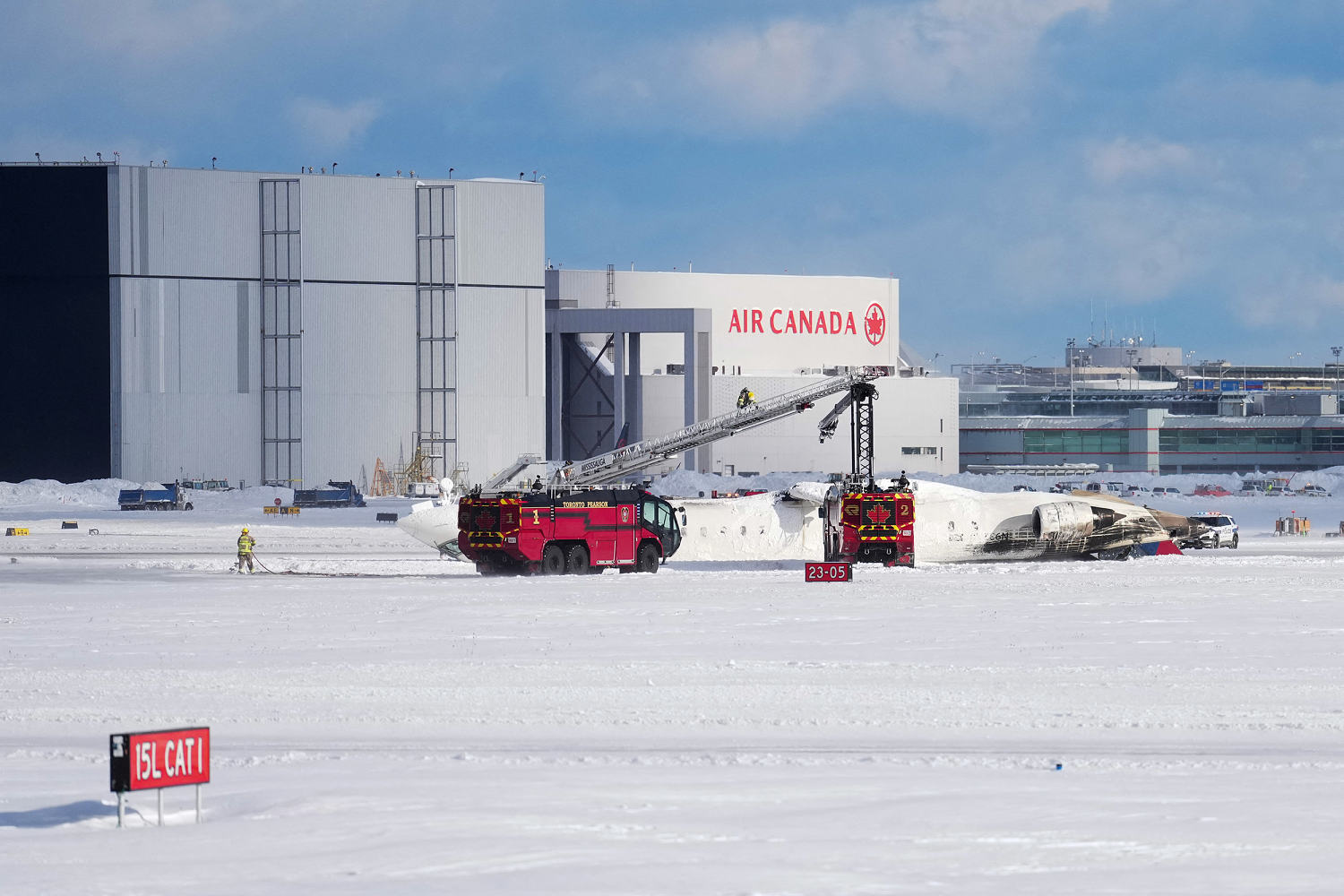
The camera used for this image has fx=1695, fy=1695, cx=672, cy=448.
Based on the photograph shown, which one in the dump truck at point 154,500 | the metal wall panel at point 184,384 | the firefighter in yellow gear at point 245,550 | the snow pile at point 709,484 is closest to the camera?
the firefighter in yellow gear at point 245,550

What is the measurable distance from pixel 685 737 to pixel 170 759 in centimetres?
629

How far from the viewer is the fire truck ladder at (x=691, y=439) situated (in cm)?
4791

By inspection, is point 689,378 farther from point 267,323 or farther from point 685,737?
point 685,737

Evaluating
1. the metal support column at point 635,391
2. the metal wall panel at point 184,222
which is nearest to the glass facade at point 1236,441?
the metal support column at point 635,391

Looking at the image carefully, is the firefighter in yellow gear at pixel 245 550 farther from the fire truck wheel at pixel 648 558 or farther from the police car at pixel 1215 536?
the police car at pixel 1215 536

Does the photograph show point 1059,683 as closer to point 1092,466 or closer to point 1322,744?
point 1322,744

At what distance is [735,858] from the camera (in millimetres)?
12094

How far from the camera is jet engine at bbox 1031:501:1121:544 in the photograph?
156 feet

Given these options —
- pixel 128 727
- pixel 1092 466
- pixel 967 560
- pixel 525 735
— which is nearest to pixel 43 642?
pixel 128 727

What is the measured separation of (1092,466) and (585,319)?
4855cm

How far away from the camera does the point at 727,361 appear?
128 meters

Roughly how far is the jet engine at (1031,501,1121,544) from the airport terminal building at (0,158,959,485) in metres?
57.7

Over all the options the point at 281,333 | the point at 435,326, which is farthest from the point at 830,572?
the point at 281,333

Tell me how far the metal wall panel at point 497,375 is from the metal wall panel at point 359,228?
469cm
